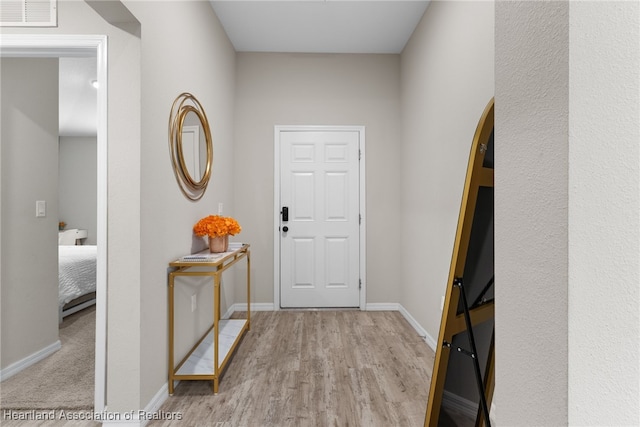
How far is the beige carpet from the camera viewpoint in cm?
186

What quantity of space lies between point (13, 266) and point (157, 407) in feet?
4.67

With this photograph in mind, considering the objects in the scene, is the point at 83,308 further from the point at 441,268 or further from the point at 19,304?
the point at 441,268

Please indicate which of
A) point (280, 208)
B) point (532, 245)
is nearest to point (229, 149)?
point (280, 208)

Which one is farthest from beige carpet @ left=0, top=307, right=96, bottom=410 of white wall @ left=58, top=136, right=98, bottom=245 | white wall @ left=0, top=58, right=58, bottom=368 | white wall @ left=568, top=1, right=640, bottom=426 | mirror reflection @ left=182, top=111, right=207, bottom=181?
white wall @ left=58, top=136, right=98, bottom=245

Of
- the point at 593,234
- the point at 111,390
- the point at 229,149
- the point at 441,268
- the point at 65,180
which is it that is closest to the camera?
the point at 593,234

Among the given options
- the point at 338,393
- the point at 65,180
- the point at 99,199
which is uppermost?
the point at 65,180

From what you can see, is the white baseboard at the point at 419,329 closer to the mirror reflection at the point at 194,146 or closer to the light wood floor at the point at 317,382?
the light wood floor at the point at 317,382

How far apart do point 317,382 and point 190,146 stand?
71.7 inches

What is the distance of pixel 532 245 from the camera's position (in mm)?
631

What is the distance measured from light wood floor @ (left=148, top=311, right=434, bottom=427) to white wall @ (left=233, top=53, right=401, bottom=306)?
930mm

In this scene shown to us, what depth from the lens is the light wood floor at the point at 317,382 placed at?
1.77 meters

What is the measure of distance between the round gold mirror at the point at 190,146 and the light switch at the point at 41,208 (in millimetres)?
1083

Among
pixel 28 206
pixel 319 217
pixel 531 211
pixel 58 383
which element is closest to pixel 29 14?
pixel 28 206

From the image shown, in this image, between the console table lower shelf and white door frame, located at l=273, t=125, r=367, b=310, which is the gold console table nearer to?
the console table lower shelf
